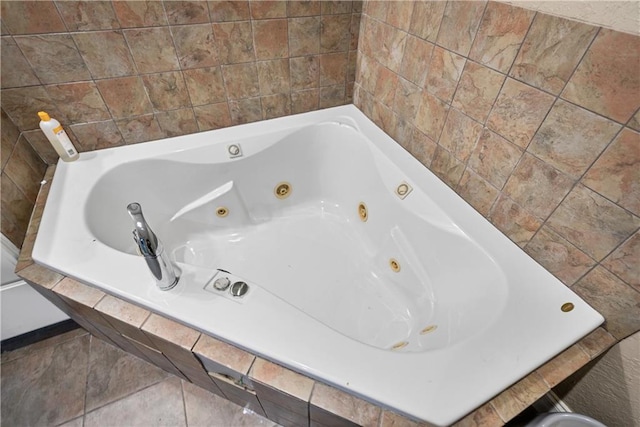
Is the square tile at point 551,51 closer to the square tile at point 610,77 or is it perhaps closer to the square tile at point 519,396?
the square tile at point 610,77

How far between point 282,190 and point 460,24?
3.00 ft

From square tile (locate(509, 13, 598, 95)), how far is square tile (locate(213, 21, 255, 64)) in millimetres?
865

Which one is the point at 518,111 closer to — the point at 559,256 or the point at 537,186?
the point at 537,186

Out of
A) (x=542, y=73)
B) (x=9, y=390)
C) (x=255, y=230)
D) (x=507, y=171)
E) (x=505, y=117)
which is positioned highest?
(x=542, y=73)

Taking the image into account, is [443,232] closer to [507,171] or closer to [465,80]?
[507,171]

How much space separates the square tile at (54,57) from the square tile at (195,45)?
0.30 m

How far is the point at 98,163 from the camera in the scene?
110 cm

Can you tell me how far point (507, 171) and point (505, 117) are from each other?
142 mm

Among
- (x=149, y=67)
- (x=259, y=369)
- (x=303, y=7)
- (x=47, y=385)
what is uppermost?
(x=303, y=7)

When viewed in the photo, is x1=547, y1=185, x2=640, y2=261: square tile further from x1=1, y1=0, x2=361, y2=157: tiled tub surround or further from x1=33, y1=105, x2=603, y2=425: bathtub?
x1=1, y1=0, x2=361, y2=157: tiled tub surround

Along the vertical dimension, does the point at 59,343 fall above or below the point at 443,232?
below

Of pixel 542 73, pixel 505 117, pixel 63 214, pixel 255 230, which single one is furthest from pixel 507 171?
pixel 63 214

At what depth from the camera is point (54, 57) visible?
92 cm

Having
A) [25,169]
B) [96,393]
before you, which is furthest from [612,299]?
[25,169]
